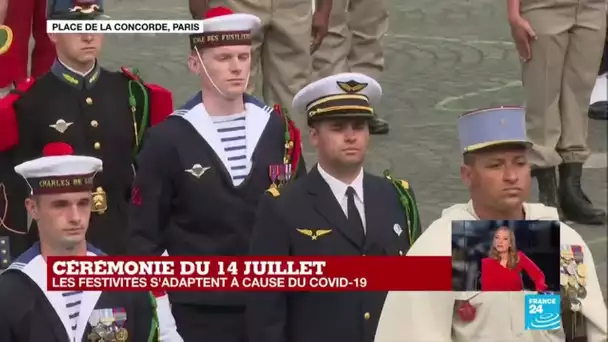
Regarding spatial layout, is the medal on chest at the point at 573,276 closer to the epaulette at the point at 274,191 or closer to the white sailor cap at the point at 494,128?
the white sailor cap at the point at 494,128

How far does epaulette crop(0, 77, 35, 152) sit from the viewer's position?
441 cm

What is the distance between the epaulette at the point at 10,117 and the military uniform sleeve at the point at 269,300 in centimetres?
49

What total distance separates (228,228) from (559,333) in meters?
0.66

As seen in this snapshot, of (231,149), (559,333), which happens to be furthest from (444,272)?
(231,149)

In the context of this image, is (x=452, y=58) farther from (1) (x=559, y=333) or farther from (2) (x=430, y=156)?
(1) (x=559, y=333)

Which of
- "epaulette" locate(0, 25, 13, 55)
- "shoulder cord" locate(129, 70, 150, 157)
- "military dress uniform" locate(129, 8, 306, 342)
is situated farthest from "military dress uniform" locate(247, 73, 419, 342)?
"epaulette" locate(0, 25, 13, 55)

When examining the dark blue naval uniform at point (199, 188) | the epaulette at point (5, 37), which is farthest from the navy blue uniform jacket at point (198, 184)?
the epaulette at point (5, 37)

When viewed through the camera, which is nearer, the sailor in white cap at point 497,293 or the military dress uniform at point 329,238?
the sailor in white cap at point 497,293

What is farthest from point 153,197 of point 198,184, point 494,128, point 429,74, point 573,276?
point 573,276

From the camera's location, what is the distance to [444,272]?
4.20 metres

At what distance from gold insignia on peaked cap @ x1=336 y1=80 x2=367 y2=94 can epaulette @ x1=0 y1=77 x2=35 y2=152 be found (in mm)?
597

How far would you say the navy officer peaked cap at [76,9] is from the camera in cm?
436

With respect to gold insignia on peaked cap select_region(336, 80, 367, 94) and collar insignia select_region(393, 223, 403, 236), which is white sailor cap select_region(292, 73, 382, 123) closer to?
gold insignia on peaked cap select_region(336, 80, 367, 94)

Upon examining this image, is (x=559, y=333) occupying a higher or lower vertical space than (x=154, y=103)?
lower
